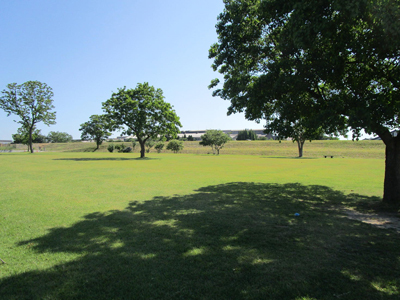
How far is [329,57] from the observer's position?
718cm

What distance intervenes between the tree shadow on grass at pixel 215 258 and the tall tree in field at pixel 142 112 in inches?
1376

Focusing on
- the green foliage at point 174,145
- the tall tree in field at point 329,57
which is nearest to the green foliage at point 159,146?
the green foliage at point 174,145

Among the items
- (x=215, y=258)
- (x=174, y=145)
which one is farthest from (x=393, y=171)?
(x=174, y=145)

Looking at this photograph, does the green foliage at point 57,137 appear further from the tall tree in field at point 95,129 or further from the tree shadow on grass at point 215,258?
the tree shadow on grass at point 215,258

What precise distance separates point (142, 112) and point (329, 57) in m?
36.4

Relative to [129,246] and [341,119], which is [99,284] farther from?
[341,119]

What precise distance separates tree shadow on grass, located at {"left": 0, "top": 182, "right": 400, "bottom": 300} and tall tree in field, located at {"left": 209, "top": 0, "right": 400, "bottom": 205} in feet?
10.6

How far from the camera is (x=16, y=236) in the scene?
538 centimetres

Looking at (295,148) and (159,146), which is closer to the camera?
(295,148)

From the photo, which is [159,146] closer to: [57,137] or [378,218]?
[378,218]

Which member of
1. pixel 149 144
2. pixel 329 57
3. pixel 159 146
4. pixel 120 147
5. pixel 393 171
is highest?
pixel 329 57

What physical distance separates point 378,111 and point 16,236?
9750 millimetres

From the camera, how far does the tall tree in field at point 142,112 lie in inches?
1594

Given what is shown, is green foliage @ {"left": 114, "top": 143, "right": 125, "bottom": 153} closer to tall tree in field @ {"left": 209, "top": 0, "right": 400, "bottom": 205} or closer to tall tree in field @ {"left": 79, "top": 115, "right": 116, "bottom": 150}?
tall tree in field @ {"left": 79, "top": 115, "right": 116, "bottom": 150}
